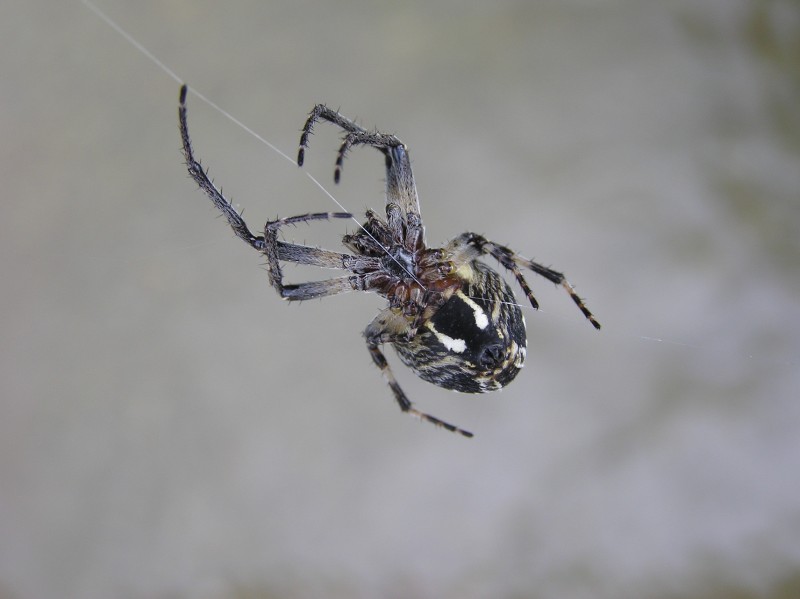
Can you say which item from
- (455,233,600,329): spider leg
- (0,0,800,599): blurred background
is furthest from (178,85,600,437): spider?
(0,0,800,599): blurred background

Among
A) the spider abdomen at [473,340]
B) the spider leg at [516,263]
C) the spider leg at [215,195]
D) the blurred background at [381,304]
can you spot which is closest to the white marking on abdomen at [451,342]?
the spider abdomen at [473,340]

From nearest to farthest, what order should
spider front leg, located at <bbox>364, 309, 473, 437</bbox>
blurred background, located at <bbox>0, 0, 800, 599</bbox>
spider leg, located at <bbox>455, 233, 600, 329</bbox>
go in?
spider leg, located at <bbox>455, 233, 600, 329</bbox>, spider front leg, located at <bbox>364, 309, 473, 437</bbox>, blurred background, located at <bbox>0, 0, 800, 599</bbox>

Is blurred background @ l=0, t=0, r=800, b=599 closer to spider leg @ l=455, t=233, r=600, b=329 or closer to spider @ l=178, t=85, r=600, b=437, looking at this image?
spider @ l=178, t=85, r=600, b=437

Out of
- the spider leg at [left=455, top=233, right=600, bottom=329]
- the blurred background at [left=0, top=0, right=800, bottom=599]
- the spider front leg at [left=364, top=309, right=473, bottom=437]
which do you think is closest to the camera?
the spider leg at [left=455, top=233, right=600, bottom=329]

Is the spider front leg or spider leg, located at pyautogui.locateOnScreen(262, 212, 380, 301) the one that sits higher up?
spider leg, located at pyautogui.locateOnScreen(262, 212, 380, 301)

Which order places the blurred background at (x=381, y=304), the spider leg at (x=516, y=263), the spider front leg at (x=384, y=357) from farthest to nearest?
1. the blurred background at (x=381, y=304)
2. the spider front leg at (x=384, y=357)
3. the spider leg at (x=516, y=263)

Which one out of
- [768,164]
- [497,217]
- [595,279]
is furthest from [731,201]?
[497,217]

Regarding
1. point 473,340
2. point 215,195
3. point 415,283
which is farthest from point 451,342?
point 215,195

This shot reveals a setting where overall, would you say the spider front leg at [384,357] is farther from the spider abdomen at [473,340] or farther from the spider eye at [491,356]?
the spider eye at [491,356]
